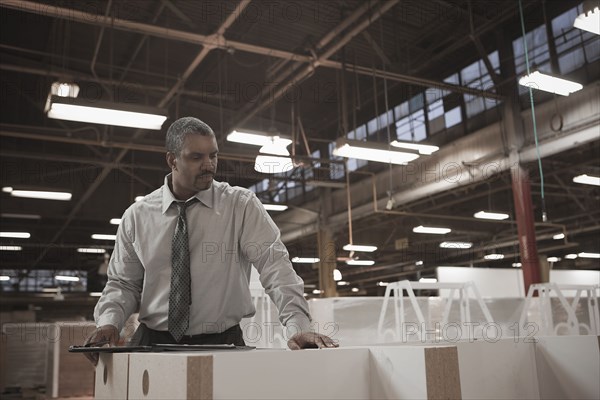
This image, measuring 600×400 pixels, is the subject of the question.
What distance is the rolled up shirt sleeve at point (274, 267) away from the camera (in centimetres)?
184

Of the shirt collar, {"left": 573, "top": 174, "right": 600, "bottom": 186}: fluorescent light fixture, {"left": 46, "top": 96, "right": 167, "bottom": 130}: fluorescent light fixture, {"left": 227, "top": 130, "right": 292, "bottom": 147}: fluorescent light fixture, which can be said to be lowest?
the shirt collar

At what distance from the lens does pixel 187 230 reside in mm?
2084

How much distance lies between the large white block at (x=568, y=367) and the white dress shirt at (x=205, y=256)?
1.17 meters

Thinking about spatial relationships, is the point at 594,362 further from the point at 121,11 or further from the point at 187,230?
the point at 121,11

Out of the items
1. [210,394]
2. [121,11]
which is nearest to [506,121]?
[121,11]

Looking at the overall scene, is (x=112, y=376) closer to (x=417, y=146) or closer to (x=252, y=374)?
(x=252, y=374)

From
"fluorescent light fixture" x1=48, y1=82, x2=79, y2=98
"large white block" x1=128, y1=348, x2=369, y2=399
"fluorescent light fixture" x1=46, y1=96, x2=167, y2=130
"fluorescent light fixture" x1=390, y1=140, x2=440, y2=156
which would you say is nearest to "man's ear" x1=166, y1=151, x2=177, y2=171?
"large white block" x1=128, y1=348, x2=369, y2=399

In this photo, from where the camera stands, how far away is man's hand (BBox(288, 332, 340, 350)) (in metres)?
1.53

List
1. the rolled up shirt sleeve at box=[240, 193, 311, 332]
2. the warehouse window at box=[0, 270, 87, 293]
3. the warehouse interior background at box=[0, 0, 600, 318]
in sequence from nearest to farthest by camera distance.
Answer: the rolled up shirt sleeve at box=[240, 193, 311, 332] < the warehouse interior background at box=[0, 0, 600, 318] < the warehouse window at box=[0, 270, 87, 293]

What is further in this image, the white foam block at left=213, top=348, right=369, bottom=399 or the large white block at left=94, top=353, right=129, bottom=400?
the large white block at left=94, top=353, right=129, bottom=400

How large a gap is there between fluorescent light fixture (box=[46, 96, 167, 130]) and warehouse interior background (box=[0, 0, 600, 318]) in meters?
0.25

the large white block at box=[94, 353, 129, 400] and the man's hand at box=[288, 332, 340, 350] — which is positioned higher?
the man's hand at box=[288, 332, 340, 350]

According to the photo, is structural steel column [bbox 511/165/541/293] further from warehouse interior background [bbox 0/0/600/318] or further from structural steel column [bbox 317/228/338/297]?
structural steel column [bbox 317/228/338/297]

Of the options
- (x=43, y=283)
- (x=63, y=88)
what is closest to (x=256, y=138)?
(x=63, y=88)
